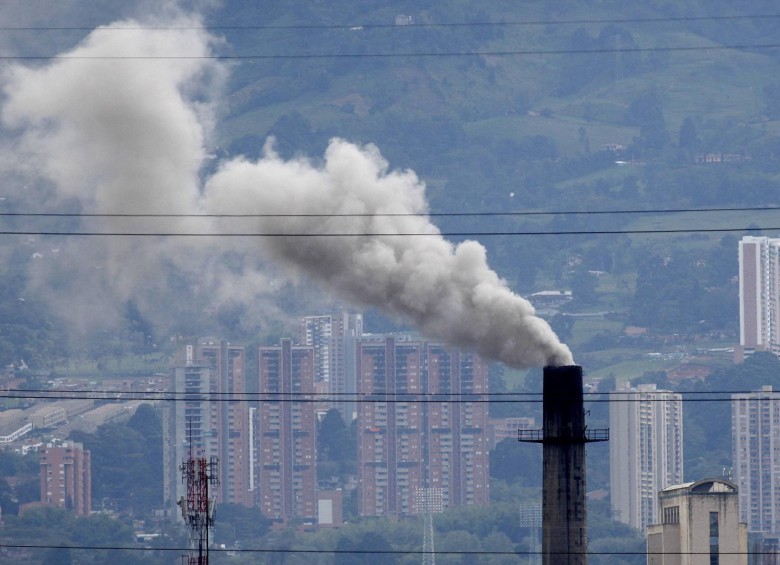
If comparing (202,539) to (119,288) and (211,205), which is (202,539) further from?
(119,288)

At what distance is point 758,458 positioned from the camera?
15650 cm

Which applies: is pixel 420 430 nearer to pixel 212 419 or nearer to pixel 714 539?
pixel 212 419

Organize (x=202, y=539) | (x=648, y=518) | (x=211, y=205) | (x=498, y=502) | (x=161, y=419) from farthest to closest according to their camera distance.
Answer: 1. (x=161, y=419)
2. (x=498, y=502)
3. (x=648, y=518)
4. (x=211, y=205)
5. (x=202, y=539)

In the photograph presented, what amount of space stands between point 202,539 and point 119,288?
141214 mm

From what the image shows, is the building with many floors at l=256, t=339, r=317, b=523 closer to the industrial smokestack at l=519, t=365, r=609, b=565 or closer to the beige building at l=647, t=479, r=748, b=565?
the beige building at l=647, t=479, r=748, b=565

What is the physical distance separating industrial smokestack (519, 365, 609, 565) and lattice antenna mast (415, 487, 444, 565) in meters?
90.8

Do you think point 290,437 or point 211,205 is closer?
point 211,205

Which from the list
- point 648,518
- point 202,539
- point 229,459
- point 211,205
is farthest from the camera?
point 229,459

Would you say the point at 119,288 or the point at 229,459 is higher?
the point at 119,288

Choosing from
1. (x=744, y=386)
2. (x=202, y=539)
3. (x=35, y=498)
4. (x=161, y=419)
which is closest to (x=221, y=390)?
(x=161, y=419)

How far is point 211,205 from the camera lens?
5247cm

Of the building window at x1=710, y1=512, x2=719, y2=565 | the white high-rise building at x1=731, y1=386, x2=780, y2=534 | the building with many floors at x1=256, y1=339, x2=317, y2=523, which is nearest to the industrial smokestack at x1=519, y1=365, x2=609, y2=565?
the building window at x1=710, y1=512, x2=719, y2=565

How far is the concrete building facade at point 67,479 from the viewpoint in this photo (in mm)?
162500

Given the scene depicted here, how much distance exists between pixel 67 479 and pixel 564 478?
125m
